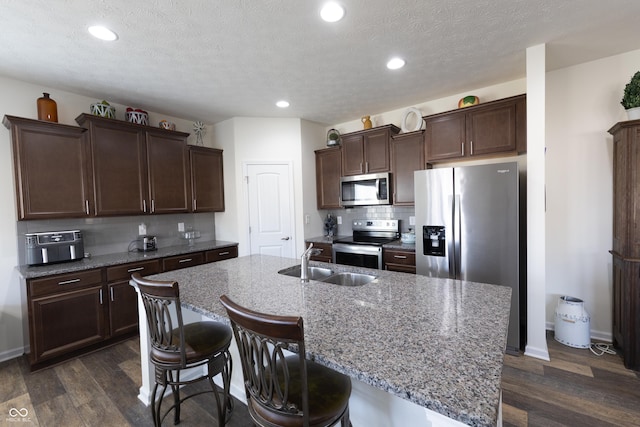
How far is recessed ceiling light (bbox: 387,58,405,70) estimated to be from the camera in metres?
2.54

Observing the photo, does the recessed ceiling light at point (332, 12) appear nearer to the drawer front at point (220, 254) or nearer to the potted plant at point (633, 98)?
the potted plant at point (633, 98)

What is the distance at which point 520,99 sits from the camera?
2.75 m

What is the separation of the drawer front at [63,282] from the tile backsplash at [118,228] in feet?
2.04

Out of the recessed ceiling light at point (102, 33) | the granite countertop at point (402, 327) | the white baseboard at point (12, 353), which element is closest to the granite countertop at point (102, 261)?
the white baseboard at point (12, 353)

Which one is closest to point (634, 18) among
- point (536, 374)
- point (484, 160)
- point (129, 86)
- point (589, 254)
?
point (484, 160)

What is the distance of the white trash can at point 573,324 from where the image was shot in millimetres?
2580

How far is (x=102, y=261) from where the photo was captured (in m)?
2.88

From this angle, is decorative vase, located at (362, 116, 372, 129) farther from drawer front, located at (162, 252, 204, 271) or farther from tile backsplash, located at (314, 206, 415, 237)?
drawer front, located at (162, 252, 204, 271)

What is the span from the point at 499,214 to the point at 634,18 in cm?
161

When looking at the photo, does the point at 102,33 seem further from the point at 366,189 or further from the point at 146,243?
the point at 366,189

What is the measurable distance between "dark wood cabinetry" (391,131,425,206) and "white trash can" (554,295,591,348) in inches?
69.0

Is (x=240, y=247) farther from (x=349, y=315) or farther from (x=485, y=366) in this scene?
(x=485, y=366)

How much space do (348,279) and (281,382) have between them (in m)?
1.04

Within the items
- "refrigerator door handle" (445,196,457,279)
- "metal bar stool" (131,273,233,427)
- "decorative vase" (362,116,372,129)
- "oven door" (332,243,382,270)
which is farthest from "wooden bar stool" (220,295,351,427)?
"decorative vase" (362,116,372,129)
